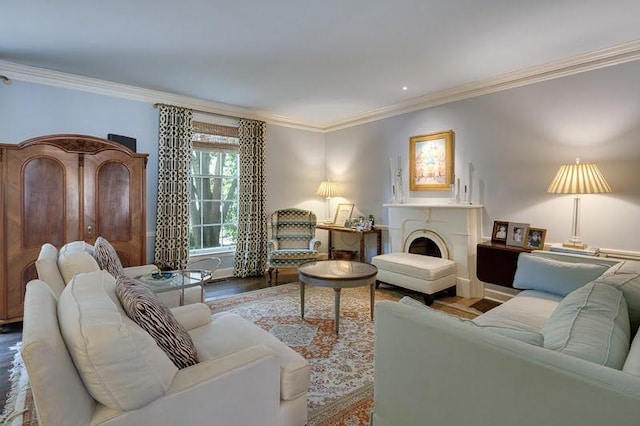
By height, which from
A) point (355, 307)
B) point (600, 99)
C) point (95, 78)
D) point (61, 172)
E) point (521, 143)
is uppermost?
point (95, 78)

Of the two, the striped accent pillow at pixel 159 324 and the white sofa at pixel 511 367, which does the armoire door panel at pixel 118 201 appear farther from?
the white sofa at pixel 511 367

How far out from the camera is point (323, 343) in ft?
8.89

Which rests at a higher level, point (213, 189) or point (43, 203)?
point (213, 189)

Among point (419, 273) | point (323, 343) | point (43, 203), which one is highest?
point (43, 203)

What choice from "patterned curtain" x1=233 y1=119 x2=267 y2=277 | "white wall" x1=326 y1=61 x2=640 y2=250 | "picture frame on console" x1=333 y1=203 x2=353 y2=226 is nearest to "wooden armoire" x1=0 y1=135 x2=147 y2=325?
"patterned curtain" x1=233 y1=119 x2=267 y2=277

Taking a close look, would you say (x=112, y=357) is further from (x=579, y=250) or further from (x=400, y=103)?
(x=400, y=103)

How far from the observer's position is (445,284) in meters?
3.79

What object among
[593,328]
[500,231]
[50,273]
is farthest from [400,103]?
[50,273]

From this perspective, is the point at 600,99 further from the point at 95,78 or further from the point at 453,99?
the point at 95,78

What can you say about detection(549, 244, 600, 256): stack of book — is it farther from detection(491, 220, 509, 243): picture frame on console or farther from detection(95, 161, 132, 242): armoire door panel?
detection(95, 161, 132, 242): armoire door panel

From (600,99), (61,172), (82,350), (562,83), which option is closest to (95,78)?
(61,172)

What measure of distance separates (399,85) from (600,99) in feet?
6.46

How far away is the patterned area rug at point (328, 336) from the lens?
1945 millimetres

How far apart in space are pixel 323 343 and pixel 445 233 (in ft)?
7.51
